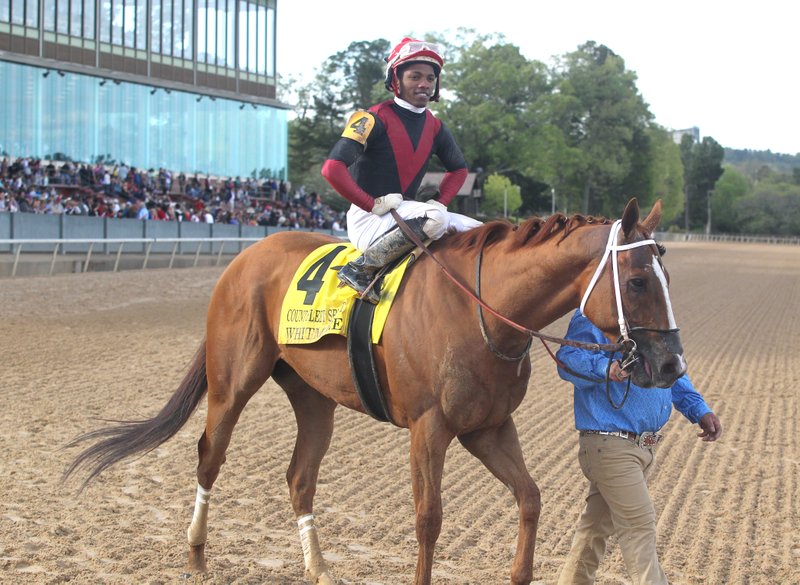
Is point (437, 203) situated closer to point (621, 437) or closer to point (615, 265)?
point (615, 265)

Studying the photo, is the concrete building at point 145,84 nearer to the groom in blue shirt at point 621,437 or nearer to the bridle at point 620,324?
the bridle at point 620,324

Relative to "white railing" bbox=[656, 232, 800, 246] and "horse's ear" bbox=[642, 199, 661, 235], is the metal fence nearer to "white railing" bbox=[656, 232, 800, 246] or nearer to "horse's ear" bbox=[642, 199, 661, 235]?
"horse's ear" bbox=[642, 199, 661, 235]

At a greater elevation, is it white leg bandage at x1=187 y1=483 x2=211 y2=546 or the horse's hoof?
white leg bandage at x1=187 y1=483 x2=211 y2=546

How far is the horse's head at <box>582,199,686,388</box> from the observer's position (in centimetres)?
297

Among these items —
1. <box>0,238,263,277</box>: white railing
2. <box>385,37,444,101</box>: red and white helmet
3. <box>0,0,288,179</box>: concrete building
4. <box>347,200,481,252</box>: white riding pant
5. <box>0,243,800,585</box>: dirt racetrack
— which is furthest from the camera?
<box>0,0,288,179</box>: concrete building

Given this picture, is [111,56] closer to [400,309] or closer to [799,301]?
[799,301]

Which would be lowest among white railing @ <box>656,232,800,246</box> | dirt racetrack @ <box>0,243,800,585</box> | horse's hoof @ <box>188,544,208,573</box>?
white railing @ <box>656,232,800,246</box>

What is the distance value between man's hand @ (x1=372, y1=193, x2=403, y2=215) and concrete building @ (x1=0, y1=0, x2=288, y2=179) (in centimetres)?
2484

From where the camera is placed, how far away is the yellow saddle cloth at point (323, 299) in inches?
147

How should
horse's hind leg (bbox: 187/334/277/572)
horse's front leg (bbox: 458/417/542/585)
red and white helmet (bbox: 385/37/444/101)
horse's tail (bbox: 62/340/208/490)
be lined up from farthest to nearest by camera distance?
horse's tail (bbox: 62/340/208/490) → horse's hind leg (bbox: 187/334/277/572) → red and white helmet (bbox: 385/37/444/101) → horse's front leg (bbox: 458/417/542/585)

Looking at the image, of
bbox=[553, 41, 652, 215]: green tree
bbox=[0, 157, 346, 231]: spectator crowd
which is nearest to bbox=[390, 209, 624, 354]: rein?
bbox=[0, 157, 346, 231]: spectator crowd

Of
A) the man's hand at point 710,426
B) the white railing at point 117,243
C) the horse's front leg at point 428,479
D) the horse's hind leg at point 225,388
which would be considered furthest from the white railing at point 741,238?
the horse's front leg at point 428,479

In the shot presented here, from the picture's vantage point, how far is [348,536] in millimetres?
4562

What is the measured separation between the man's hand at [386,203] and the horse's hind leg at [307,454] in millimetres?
1053
